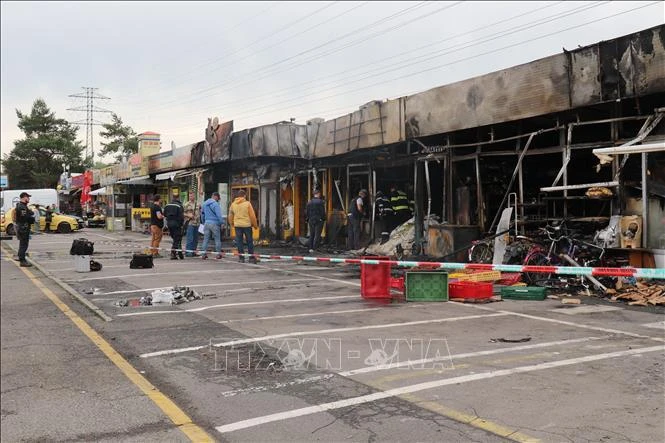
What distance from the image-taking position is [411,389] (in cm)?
486

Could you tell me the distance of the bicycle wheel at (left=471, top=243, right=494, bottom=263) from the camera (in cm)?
1309

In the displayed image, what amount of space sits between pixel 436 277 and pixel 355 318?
6.90 ft

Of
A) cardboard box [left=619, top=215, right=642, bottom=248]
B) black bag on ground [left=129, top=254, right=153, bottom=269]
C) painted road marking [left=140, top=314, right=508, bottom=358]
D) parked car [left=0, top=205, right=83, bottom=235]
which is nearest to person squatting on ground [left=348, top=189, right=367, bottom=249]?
black bag on ground [left=129, top=254, right=153, bottom=269]

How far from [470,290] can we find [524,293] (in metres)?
0.94

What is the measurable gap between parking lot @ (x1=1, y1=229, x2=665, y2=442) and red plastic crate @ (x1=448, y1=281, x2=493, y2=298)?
1.54 ft

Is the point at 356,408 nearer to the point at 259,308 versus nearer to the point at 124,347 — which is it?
the point at 124,347

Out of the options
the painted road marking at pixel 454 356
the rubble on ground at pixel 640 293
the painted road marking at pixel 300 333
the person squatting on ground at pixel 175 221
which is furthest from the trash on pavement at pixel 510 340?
Answer: the person squatting on ground at pixel 175 221

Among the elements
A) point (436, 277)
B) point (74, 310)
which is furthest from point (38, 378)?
point (436, 277)

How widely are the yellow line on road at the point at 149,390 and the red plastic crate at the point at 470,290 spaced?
553 cm

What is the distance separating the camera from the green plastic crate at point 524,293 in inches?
378

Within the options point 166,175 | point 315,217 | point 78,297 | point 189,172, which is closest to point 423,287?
point 78,297

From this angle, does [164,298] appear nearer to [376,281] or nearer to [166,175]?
[376,281]

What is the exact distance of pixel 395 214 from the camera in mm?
17594

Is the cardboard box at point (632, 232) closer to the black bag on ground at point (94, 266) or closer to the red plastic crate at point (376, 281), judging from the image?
the red plastic crate at point (376, 281)
